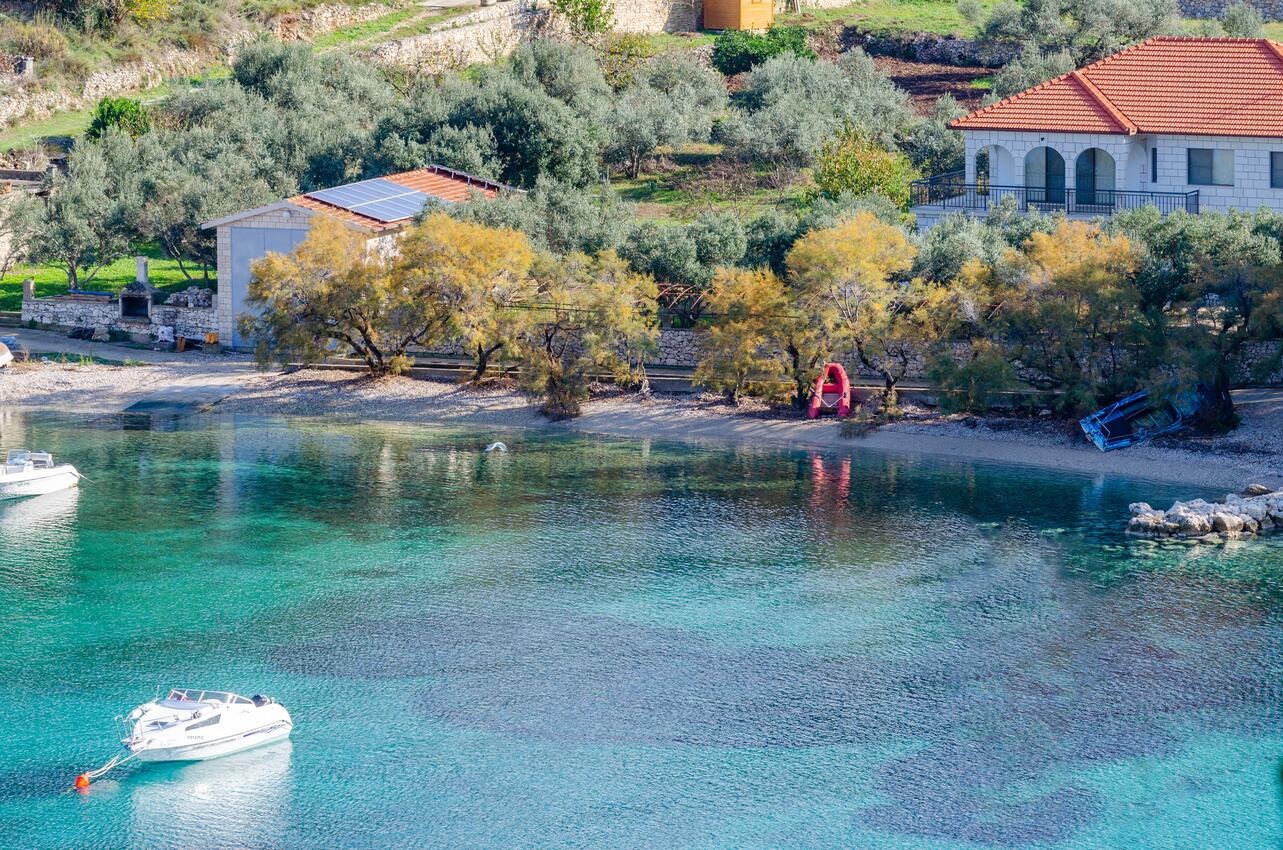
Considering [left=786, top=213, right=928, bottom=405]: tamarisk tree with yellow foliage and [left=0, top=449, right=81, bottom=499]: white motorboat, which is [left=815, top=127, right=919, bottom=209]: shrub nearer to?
[left=786, top=213, right=928, bottom=405]: tamarisk tree with yellow foliage

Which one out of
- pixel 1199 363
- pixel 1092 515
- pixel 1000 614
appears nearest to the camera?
pixel 1000 614

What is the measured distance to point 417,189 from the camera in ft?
237

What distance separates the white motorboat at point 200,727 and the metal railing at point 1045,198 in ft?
129

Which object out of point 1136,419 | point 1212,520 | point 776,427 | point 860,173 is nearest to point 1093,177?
point 860,173

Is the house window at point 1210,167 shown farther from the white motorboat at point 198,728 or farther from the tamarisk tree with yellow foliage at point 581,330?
the white motorboat at point 198,728

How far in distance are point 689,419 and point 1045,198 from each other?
58.1 feet

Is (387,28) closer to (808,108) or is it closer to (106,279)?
(808,108)

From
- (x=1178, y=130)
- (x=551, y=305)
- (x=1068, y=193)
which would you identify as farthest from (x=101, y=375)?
(x=1178, y=130)

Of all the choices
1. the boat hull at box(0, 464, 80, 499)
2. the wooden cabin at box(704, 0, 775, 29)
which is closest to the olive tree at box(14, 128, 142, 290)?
the boat hull at box(0, 464, 80, 499)

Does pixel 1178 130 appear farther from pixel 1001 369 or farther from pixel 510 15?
pixel 510 15

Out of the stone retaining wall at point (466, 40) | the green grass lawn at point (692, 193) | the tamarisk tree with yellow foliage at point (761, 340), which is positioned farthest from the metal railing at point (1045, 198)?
the stone retaining wall at point (466, 40)

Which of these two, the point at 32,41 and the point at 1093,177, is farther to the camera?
the point at 32,41

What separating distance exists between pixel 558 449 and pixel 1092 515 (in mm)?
17662

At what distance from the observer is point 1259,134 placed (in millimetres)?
62656
